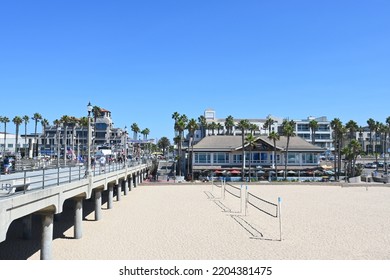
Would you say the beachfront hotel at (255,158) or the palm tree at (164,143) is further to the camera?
the palm tree at (164,143)

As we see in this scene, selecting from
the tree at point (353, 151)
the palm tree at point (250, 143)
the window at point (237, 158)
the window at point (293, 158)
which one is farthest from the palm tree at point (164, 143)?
the palm tree at point (250, 143)

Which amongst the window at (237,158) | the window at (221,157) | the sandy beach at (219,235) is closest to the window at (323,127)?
the window at (237,158)

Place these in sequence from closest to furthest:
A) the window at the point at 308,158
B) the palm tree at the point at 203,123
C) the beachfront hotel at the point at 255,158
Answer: the beachfront hotel at the point at 255,158, the window at the point at 308,158, the palm tree at the point at 203,123

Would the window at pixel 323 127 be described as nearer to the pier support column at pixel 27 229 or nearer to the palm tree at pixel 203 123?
the palm tree at pixel 203 123

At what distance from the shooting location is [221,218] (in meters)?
25.6

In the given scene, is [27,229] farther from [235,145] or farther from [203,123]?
[203,123]

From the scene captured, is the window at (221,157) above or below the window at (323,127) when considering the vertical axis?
below

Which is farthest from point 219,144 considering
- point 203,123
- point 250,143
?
point 203,123

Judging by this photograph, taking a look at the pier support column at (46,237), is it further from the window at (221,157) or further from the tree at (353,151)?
the tree at (353,151)

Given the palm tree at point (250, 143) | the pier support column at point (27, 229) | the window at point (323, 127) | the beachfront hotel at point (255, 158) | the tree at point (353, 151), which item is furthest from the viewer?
the window at point (323, 127)

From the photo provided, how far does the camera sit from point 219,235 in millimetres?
20062

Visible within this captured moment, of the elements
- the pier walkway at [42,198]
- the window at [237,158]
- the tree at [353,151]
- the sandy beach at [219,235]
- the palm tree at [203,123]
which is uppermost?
Answer: the palm tree at [203,123]

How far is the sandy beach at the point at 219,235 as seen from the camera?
53.4ft

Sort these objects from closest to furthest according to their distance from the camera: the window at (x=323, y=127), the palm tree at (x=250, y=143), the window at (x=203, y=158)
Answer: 1. the palm tree at (x=250, y=143)
2. the window at (x=203, y=158)
3. the window at (x=323, y=127)
